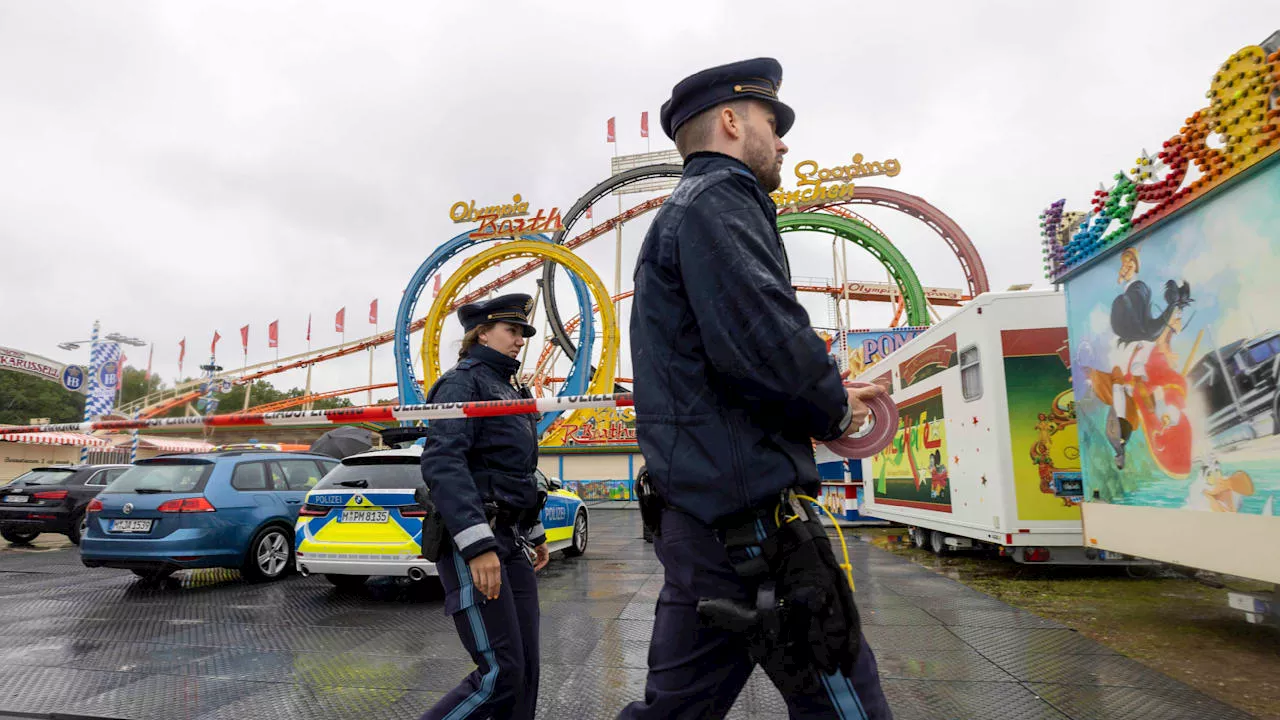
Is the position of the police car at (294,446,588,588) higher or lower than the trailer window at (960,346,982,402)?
lower

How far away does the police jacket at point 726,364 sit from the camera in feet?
4.67

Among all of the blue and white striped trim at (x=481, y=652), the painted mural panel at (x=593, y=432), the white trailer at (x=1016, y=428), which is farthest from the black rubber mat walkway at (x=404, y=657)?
the painted mural panel at (x=593, y=432)

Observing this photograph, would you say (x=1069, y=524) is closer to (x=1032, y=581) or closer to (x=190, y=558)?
(x=1032, y=581)

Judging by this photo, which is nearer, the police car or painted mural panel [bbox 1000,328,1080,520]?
the police car

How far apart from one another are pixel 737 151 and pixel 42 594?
875 centimetres

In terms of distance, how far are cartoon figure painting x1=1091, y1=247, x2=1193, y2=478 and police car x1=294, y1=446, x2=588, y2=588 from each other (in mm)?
5505

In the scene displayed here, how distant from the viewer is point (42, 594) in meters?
7.27

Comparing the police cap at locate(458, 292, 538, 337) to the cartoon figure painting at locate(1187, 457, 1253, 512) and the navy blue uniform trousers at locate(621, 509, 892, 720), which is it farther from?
the cartoon figure painting at locate(1187, 457, 1253, 512)

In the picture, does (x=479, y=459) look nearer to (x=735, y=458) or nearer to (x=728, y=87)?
(x=735, y=458)

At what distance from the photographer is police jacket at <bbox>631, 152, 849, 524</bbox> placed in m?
1.42

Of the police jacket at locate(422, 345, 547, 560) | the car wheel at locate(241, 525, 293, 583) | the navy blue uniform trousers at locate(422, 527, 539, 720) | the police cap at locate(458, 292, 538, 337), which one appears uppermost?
the police cap at locate(458, 292, 538, 337)

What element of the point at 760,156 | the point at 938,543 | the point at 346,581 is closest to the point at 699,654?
the point at 760,156

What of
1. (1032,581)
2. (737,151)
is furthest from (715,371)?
(1032,581)

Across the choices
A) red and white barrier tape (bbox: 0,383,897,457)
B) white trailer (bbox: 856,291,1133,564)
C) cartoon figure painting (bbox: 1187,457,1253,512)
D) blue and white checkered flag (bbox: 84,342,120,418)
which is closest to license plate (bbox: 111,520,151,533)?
red and white barrier tape (bbox: 0,383,897,457)
